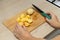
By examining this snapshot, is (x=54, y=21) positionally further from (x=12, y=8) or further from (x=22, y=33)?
(x=12, y=8)

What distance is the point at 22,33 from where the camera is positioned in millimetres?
916

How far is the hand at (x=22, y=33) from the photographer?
0.89m

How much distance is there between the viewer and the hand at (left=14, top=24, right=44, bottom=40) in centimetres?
89

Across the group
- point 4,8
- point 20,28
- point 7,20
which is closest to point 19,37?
point 20,28

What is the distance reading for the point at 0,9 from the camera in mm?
→ 1153

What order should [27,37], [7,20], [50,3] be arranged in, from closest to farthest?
[27,37] < [7,20] < [50,3]

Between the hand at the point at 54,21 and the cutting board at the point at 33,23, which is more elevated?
the hand at the point at 54,21

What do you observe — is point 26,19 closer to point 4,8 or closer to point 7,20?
point 7,20

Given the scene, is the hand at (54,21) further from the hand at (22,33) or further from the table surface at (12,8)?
the hand at (22,33)

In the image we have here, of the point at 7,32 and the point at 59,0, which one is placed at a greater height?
the point at 59,0

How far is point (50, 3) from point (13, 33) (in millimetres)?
376

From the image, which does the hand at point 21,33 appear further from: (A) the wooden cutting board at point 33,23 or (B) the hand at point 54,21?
(B) the hand at point 54,21

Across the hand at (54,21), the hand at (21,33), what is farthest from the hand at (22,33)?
the hand at (54,21)

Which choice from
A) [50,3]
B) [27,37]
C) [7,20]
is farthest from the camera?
[50,3]
